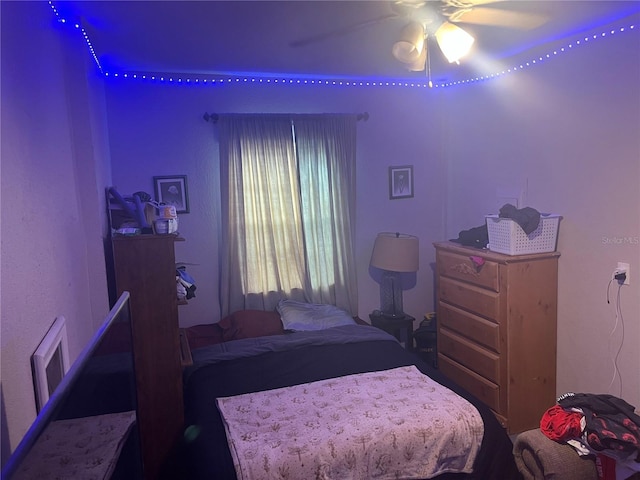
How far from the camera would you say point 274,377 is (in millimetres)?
2811

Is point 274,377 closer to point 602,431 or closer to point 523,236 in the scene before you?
point 602,431

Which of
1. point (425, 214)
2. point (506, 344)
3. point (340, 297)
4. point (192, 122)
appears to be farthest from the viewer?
point (425, 214)

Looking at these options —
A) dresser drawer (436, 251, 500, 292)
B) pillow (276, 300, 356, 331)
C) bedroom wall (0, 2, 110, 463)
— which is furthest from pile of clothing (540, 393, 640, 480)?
bedroom wall (0, 2, 110, 463)

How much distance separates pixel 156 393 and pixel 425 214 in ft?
8.99

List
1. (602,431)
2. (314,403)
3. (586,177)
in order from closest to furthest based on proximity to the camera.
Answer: (602,431) < (314,403) < (586,177)

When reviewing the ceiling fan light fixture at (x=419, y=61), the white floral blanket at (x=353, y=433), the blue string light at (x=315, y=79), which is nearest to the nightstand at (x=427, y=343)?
the white floral blanket at (x=353, y=433)

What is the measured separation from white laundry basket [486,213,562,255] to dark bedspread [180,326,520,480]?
929mm

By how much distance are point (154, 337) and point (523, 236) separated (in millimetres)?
2312

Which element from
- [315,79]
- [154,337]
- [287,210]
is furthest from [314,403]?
[315,79]

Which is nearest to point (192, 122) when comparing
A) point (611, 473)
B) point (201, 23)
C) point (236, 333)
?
point (201, 23)

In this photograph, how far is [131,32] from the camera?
8.29 ft

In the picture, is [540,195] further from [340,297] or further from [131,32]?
[131,32]

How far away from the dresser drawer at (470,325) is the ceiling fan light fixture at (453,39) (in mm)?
1828

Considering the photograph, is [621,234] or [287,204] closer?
[621,234]
